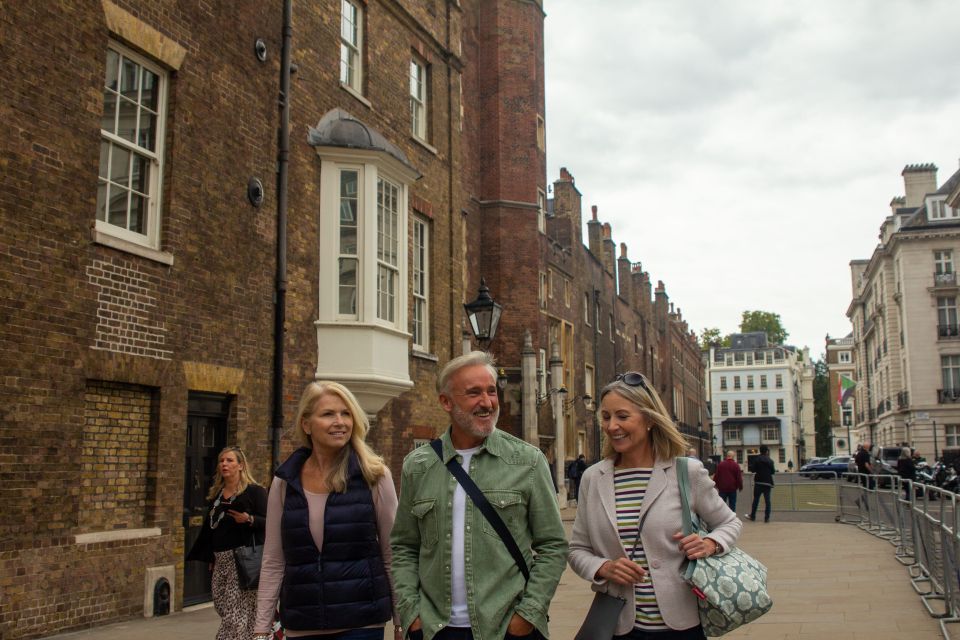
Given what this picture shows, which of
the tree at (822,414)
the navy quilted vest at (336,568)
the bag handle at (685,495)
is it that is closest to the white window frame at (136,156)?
the navy quilted vest at (336,568)

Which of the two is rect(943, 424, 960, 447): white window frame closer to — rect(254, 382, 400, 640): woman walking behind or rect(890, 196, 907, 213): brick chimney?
rect(890, 196, 907, 213): brick chimney

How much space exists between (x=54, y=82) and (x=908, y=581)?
1125 cm

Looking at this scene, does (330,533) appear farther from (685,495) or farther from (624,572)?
(685,495)

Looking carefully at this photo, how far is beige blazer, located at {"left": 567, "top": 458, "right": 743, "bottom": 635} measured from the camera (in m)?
3.77

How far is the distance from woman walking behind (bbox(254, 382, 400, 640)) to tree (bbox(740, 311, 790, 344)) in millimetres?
120095

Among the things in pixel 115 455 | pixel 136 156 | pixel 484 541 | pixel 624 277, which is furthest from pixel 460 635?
pixel 624 277

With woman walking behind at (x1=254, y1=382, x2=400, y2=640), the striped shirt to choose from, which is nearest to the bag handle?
the striped shirt

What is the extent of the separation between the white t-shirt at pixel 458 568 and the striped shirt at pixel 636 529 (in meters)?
0.69

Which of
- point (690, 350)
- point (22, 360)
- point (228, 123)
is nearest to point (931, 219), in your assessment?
point (690, 350)

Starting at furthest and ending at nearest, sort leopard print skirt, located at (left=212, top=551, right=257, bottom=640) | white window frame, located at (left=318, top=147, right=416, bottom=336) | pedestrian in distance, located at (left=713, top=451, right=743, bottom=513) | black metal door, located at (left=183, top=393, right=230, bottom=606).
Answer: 1. pedestrian in distance, located at (left=713, top=451, right=743, bottom=513)
2. white window frame, located at (left=318, top=147, right=416, bottom=336)
3. black metal door, located at (left=183, top=393, right=230, bottom=606)
4. leopard print skirt, located at (left=212, top=551, right=257, bottom=640)

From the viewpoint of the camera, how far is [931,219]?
2329 inches

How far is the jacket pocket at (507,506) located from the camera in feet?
12.2

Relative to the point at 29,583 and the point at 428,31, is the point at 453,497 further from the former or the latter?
the point at 428,31

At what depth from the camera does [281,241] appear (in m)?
12.6
